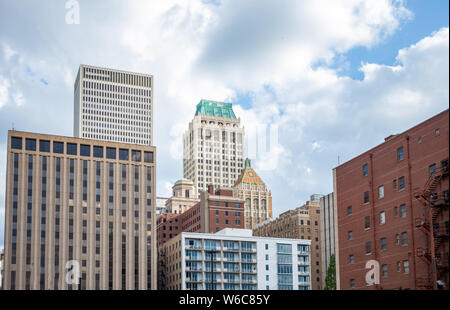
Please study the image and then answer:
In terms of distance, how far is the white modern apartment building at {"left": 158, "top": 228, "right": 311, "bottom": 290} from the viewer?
176 m

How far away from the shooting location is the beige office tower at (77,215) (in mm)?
173875

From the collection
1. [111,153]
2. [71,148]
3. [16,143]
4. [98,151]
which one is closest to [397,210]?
[111,153]

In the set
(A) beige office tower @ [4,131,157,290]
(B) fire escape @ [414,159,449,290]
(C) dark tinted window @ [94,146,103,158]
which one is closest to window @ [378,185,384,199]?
(B) fire escape @ [414,159,449,290]

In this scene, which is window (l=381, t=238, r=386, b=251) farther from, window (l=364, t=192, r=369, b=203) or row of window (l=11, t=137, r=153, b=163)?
row of window (l=11, t=137, r=153, b=163)

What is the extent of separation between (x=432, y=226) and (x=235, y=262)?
114188mm

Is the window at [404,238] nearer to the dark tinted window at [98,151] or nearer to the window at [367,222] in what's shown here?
the window at [367,222]

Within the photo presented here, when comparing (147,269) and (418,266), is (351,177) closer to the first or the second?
(418,266)

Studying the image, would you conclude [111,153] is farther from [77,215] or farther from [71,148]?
[77,215]

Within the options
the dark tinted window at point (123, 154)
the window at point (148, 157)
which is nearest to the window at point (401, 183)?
the window at point (148, 157)

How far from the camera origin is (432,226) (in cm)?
6956

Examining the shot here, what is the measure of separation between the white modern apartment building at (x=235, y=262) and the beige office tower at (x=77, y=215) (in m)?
12.7
